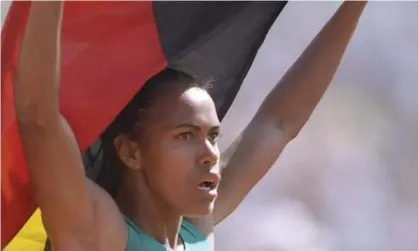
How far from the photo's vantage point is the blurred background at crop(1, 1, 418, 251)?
195cm

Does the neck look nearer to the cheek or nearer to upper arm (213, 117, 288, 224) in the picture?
the cheek

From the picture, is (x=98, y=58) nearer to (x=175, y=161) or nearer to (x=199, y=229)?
(x=175, y=161)

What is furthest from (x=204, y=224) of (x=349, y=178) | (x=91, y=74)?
(x=349, y=178)

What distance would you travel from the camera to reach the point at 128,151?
125 centimetres

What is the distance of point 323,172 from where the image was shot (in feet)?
6.50

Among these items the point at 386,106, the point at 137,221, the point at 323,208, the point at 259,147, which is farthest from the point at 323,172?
the point at 137,221

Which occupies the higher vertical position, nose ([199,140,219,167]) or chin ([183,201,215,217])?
nose ([199,140,219,167])

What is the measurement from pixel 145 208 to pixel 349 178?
81 centimetres

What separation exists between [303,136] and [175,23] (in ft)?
2.56

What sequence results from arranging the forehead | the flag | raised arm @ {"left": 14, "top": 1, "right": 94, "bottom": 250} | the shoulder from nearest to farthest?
raised arm @ {"left": 14, "top": 1, "right": 94, "bottom": 250} < the flag < the forehead < the shoulder

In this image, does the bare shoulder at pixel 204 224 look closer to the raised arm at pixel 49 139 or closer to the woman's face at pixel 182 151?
the woman's face at pixel 182 151

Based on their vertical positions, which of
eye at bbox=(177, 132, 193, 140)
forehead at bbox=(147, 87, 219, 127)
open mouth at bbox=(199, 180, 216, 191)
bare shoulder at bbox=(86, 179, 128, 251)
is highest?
forehead at bbox=(147, 87, 219, 127)

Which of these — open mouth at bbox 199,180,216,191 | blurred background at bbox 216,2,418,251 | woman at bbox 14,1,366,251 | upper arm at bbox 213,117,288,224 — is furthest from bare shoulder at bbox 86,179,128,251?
blurred background at bbox 216,2,418,251

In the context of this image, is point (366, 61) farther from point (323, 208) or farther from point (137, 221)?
point (137, 221)
